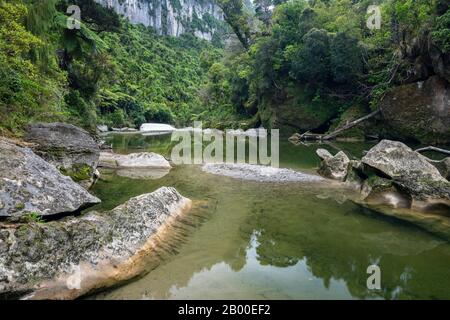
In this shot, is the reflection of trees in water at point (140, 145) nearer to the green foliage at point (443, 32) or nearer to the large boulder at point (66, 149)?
the large boulder at point (66, 149)

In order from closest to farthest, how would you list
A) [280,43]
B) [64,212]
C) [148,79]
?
1. [64,212]
2. [280,43]
3. [148,79]

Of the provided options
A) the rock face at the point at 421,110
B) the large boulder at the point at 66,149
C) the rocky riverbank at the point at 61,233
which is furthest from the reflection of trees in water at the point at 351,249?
the rock face at the point at 421,110

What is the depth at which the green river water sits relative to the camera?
4.39 metres

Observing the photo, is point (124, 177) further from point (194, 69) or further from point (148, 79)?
point (194, 69)

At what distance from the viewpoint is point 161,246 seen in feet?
18.4

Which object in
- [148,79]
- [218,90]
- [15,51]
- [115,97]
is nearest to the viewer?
[15,51]

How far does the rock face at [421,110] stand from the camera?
22266mm

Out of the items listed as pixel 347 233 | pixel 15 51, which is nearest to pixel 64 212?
pixel 347 233

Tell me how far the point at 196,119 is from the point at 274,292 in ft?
194

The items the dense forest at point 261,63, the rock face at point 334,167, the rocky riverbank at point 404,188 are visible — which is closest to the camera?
the rocky riverbank at point 404,188

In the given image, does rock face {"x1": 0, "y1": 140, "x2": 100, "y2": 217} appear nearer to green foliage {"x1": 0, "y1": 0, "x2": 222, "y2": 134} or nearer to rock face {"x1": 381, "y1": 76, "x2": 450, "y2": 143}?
green foliage {"x1": 0, "y1": 0, "x2": 222, "y2": 134}

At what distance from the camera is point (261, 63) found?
117ft

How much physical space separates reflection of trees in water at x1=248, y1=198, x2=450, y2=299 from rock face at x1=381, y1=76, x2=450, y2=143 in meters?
18.2

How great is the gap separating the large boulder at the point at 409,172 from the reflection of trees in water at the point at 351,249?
62.5 inches
